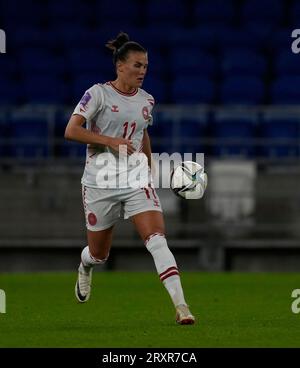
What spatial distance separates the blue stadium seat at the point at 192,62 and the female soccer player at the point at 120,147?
10.2m

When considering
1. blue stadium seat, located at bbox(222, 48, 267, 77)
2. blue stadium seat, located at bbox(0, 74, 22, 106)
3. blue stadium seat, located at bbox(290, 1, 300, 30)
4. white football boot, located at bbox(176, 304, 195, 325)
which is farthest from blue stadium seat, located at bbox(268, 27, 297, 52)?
white football boot, located at bbox(176, 304, 195, 325)

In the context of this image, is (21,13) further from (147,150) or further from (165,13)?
(147,150)

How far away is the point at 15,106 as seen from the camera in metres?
19.3

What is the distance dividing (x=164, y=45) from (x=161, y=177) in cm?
513

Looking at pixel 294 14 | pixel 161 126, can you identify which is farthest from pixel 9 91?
pixel 294 14

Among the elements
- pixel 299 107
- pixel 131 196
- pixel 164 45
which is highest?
pixel 164 45

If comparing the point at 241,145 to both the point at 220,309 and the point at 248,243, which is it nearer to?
the point at 248,243

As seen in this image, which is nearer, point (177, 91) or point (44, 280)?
point (44, 280)

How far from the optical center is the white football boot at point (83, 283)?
11.1m

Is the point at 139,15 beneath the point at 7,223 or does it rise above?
above

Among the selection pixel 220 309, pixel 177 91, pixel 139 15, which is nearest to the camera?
pixel 220 309

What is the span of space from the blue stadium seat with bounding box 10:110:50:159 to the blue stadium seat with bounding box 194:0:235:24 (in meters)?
4.54
